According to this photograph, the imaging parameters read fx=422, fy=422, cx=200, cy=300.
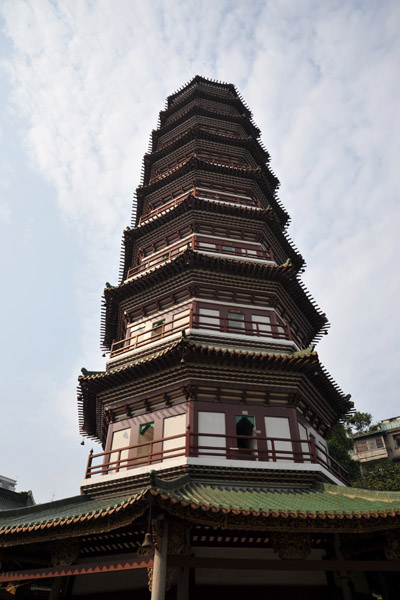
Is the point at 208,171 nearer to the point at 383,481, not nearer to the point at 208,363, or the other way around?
the point at 208,363

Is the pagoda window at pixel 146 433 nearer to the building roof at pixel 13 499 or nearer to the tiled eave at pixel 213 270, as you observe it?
the tiled eave at pixel 213 270

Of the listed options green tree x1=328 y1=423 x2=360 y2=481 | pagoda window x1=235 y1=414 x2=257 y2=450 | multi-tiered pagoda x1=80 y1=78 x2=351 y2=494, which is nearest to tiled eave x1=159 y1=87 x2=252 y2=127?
multi-tiered pagoda x1=80 y1=78 x2=351 y2=494

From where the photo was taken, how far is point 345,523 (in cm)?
1044

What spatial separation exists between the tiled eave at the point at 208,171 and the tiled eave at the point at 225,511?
17.6 metres

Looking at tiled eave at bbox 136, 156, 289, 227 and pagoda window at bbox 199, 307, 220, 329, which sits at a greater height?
tiled eave at bbox 136, 156, 289, 227

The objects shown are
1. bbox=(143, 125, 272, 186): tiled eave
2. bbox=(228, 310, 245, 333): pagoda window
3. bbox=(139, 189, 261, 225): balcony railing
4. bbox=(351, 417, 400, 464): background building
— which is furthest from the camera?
bbox=(351, 417, 400, 464): background building

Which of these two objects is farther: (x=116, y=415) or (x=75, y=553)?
(x=116, y=415)

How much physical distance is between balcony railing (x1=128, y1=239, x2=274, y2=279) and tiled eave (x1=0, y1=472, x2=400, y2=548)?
11.2 m

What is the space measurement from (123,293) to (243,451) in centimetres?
992

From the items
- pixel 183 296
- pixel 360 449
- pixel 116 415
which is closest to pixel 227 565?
pixel 116 415

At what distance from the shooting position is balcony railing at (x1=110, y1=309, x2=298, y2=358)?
17.5 meters

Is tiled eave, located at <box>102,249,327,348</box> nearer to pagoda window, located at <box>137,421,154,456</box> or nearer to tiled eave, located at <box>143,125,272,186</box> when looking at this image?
pagoda window, located at <box>137,421,154,456</box>

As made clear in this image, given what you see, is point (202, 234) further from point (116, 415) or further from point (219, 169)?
point (116, 415)

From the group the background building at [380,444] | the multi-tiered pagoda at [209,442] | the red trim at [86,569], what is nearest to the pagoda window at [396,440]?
the background building at [380,444]
